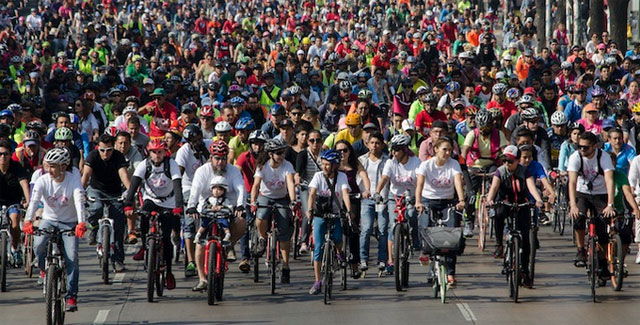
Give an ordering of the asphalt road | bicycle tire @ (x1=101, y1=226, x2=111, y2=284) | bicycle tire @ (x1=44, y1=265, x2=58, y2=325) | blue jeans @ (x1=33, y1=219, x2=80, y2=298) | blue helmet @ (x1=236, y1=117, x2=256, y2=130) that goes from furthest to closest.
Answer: blue helmet @ (x1=236, y1=117, x2=256, y2=130) < bicycle tire @ (x1=101, y1=226, x2=111, y2=284) < the asphalt road < blue jeans @ (x1=33, y1=219, x2=80, y2=298) < bicycle tire @ (x1=44, y1=265, x2=58, y2=325)

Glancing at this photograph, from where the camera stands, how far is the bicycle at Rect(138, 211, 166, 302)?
15.4 meters

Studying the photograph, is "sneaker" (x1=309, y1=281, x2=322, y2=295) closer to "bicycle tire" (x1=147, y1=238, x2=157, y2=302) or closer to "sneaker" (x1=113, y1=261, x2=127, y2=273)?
"bicycle tire" (x1=147, y1=238, x2=157, y2=302)

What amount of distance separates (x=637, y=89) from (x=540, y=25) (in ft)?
70.3

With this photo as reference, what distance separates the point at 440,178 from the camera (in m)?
16.1

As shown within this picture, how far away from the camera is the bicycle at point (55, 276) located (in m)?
13.5

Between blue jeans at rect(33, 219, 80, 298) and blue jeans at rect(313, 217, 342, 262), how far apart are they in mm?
2730

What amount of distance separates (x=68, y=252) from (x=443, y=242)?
3.82 metres

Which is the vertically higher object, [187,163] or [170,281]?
[187,163]

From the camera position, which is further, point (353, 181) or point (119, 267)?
point (119, 267)

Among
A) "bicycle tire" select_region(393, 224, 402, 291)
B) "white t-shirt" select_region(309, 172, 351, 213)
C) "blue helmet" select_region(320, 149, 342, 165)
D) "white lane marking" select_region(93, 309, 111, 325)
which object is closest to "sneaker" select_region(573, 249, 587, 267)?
"bicycle tire" select_region(393, 224, 402, 291)

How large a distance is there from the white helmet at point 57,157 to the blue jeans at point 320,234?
2.90 metres

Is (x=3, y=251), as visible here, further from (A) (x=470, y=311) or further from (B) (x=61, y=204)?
(A) (x=470, y=311)

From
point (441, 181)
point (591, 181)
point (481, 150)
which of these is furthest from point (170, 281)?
point (481, 150)

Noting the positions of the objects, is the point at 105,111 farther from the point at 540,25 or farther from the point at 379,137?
the point at 540,25
